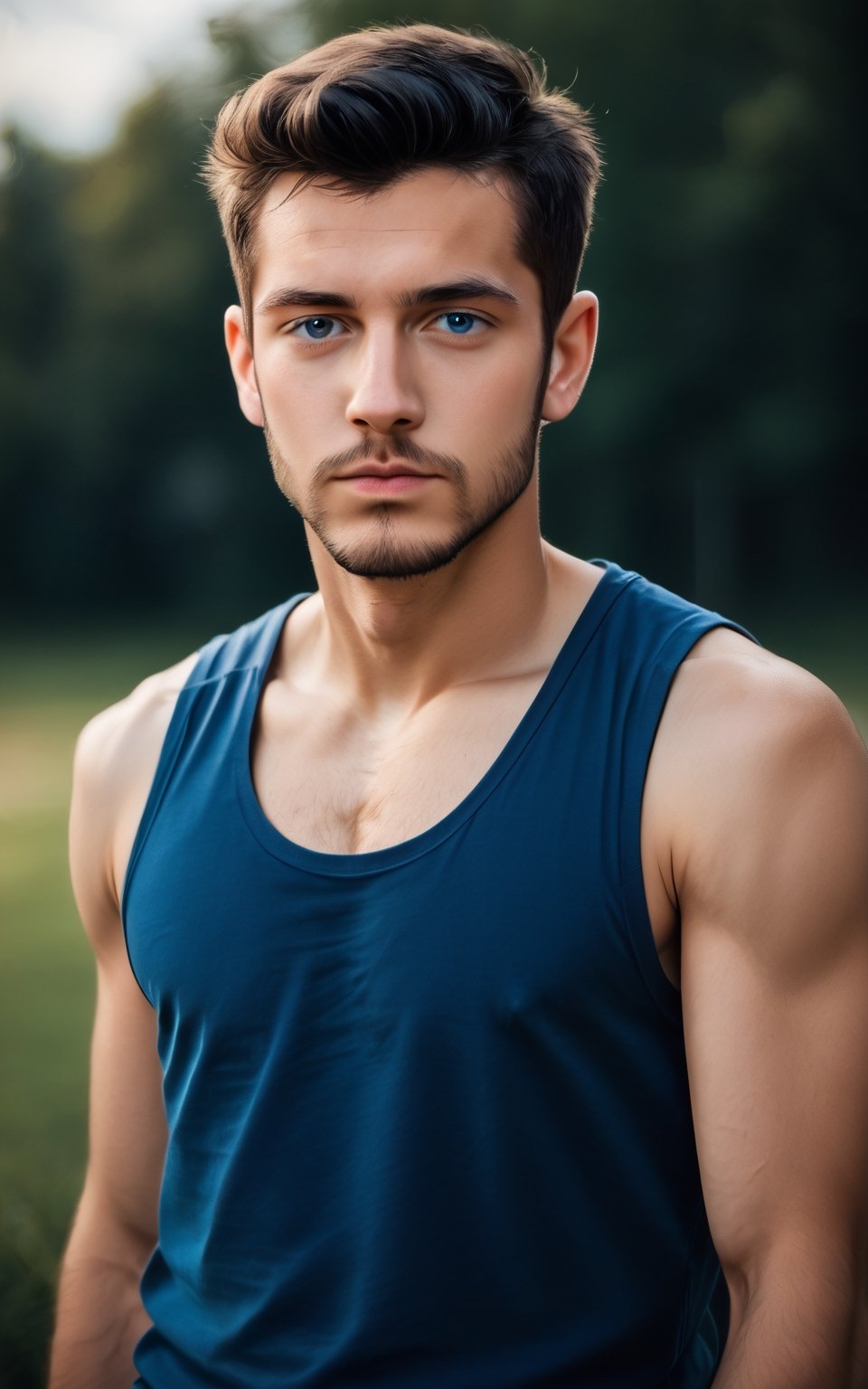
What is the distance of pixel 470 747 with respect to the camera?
4.50 ft

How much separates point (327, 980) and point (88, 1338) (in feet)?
1.92

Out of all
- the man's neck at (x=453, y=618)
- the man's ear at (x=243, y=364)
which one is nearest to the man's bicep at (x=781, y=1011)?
the man's neck at (x=453, y=618)

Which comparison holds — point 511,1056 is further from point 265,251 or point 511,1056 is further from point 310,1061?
point 265,251

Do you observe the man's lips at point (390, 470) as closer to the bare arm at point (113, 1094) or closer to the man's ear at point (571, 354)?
the man's ear at point (571, 354)

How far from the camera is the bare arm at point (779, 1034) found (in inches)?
45.7

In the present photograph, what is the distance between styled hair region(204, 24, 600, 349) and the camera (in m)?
1.34

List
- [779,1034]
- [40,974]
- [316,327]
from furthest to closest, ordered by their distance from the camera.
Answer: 1. [40,974]
2. [316,327]
3. [779,1034]

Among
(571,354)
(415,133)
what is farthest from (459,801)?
(415,133)

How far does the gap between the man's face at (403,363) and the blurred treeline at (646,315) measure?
10865mm

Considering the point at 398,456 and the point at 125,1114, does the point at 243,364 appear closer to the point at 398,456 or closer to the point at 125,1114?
the point at 398,456

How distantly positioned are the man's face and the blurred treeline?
10865 millimetres

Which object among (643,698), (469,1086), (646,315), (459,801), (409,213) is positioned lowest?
(469,1086)

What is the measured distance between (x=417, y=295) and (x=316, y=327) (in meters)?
0.12

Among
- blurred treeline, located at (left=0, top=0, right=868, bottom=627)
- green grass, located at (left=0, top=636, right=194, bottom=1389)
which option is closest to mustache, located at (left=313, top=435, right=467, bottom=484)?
green grass, located at (left=0, top=636, right=194, bottom=1389)
